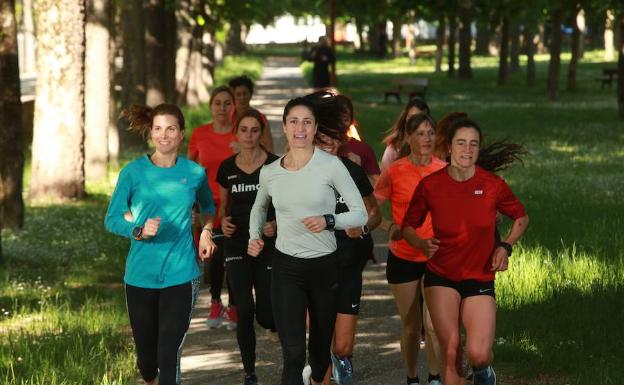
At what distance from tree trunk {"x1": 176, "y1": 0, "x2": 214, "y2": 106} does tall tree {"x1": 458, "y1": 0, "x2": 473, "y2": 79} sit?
13403 millimetres

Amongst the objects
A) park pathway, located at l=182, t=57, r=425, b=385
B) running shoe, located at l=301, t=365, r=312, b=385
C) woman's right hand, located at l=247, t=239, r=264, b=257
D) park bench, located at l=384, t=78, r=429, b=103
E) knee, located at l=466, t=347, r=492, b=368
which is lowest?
park pathway, located at l=182, t=57, r=425, b=385

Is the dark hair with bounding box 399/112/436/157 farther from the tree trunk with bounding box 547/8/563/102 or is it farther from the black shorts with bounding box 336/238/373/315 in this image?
the tree trunk with bounding box 547/8/563/102

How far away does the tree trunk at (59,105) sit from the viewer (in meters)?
18.3

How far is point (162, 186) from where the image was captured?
7141mm

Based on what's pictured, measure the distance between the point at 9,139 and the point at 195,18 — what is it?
60.1 feet

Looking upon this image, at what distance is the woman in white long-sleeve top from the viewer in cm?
709

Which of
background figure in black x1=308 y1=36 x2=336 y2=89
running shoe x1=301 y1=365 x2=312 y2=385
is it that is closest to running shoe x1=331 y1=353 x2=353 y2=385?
running shoe x1=301 y1=365 x2=312 y2=385

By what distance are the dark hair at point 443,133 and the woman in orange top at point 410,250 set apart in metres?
0.08

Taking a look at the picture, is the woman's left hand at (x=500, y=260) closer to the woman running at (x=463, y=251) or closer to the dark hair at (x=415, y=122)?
the woman running at (x=463, y=251)

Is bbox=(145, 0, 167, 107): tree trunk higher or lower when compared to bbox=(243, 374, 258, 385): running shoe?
higher

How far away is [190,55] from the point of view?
37.9 meters

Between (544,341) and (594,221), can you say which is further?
(594,221)

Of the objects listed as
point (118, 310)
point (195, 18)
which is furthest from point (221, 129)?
point (195, 18)

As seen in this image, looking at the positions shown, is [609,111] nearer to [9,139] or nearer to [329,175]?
[9,139]
